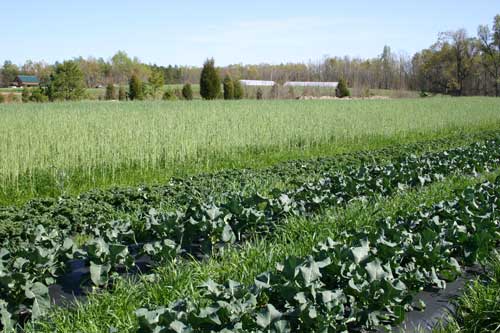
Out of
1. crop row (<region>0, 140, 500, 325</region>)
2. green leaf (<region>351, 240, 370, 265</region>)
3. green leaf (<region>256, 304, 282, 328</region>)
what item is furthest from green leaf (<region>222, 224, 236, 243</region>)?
green leaf (<region>256, 304, 282, 328</region>)

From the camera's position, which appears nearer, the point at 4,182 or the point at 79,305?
the point at 79,305

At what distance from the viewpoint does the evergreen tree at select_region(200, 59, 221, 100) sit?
38.4m

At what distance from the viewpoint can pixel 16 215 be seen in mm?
6324

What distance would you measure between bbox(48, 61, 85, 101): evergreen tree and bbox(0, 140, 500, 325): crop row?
40002 mm

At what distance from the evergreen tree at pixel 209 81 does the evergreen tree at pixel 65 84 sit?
1265 centimetres

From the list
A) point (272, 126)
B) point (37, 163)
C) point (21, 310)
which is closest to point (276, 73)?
point (272, 126)

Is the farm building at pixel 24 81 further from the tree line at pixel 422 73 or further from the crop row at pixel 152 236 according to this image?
the crop row at pixel 152 236

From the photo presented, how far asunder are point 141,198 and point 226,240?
306cm

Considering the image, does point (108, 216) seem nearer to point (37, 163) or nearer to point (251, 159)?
point (37, 163)

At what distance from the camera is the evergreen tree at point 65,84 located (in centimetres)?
4269

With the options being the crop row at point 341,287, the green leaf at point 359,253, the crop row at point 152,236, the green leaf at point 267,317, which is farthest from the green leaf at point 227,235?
the green leaf at point 267,317

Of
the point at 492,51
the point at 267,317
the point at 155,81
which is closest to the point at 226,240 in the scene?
the point at 267,317

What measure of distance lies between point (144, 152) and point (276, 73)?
80.2m

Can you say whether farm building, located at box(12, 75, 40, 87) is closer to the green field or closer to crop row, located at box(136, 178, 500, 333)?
the green field
